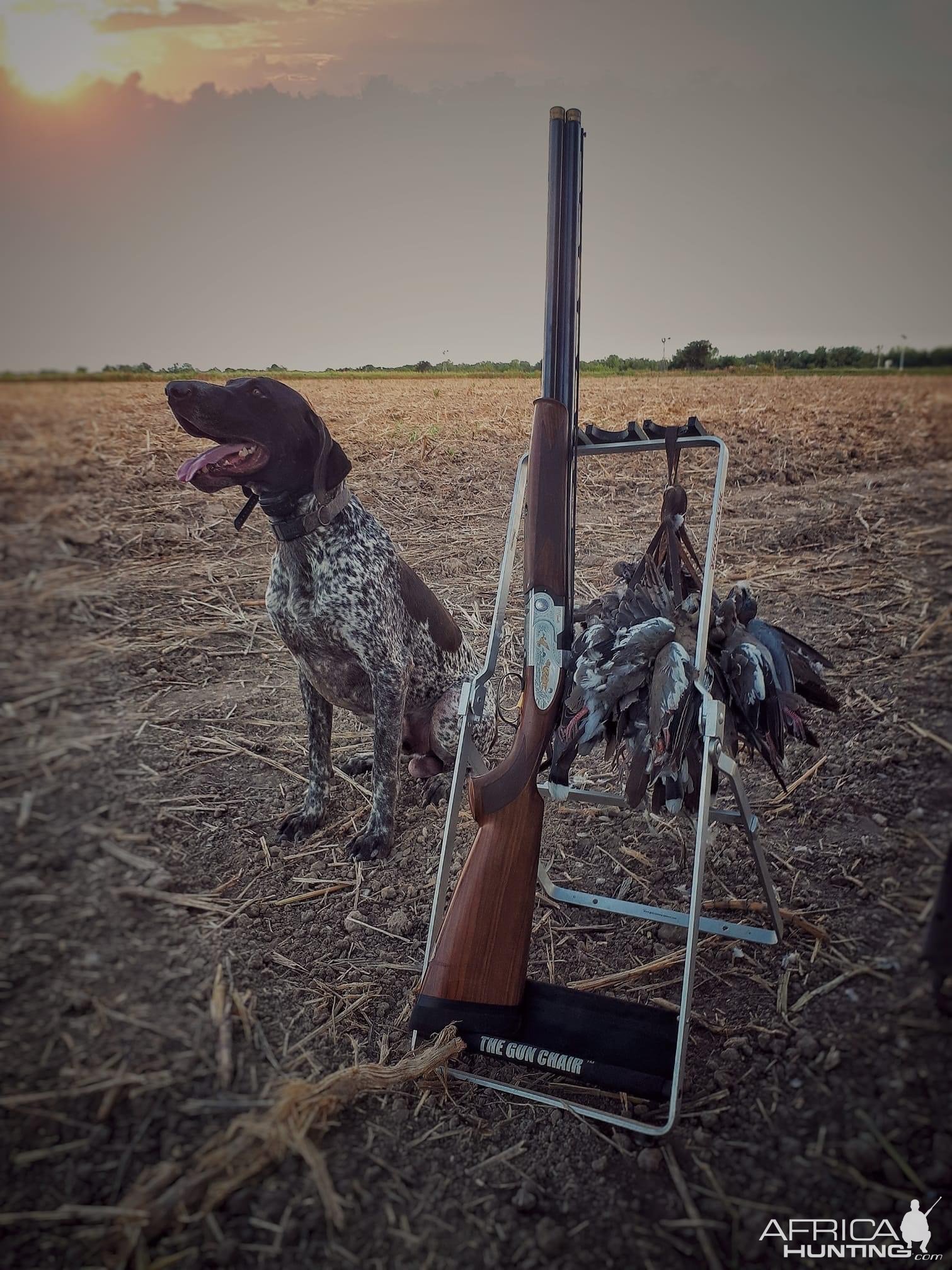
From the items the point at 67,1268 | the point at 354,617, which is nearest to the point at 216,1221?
the point at 67,1268

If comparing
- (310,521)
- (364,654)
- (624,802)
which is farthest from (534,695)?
(310,521)

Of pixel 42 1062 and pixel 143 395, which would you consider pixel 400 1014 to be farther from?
pixel 143 395

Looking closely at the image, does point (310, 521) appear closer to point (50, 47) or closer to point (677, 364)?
point (50, 47)

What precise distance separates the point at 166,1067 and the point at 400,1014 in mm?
763

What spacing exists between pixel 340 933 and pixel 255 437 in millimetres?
1486

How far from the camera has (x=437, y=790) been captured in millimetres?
3283

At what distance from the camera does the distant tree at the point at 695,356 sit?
3611mm

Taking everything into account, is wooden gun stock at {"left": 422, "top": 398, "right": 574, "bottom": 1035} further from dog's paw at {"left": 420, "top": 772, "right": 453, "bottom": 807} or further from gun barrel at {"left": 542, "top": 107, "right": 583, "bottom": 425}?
dog's paw at {"left": 420, "top": 772, "right": 453, "bottom": 807}

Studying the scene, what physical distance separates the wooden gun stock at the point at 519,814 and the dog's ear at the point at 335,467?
2.23 ft

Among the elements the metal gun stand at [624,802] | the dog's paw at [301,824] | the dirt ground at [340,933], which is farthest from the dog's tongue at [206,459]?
the dog's paw at [301,824]

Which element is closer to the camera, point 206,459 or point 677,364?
point 206,459

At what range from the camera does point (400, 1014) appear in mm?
2430

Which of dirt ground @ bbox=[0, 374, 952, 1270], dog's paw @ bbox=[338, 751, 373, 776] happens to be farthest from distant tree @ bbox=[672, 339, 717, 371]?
dog's paw @ bbox=[338, 751, 373, 776]

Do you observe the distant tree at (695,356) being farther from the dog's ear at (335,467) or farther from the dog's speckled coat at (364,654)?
the dog's ear at (335,467)
